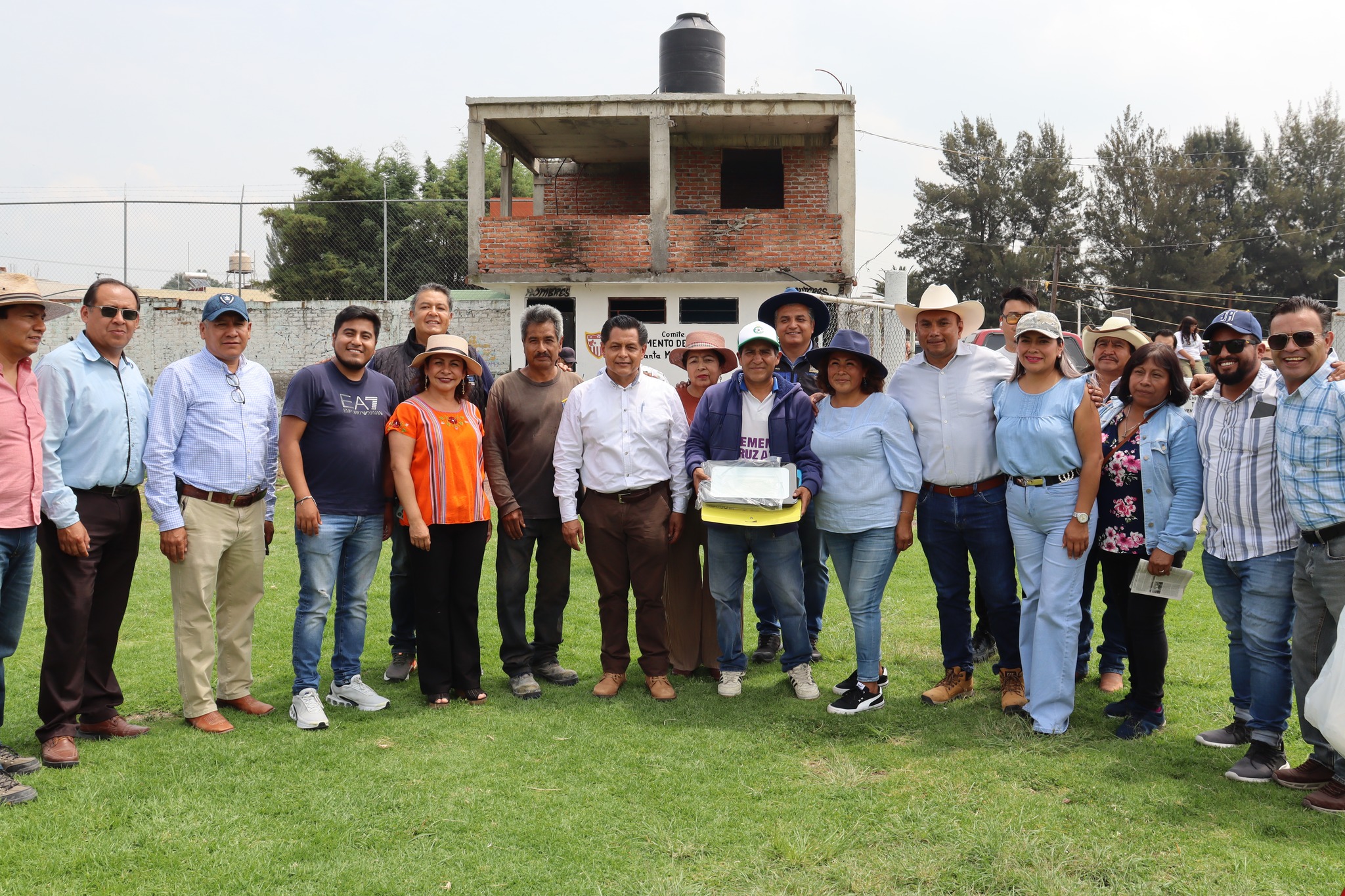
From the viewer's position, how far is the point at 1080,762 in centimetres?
437

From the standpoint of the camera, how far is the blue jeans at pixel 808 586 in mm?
5789

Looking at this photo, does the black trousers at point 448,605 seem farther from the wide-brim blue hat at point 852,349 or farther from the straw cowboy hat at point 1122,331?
the straw cowboy hat at point 1122,331

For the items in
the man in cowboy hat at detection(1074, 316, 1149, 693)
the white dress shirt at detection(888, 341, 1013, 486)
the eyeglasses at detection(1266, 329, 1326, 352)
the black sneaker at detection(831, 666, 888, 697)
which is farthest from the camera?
the man in cowboy hat at detection(1074, 316, 1149, 693)

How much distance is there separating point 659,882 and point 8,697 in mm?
4030

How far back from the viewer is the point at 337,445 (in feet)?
16.4

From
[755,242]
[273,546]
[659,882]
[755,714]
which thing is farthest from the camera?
[755,242]

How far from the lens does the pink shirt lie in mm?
4051

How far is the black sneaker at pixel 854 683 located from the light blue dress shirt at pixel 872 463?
782 millimetres

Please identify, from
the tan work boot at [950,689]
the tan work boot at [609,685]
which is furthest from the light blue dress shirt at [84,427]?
the tan work boot at [950,689]

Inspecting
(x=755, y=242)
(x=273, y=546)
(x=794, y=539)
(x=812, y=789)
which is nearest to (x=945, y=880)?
(x=812, y=789)

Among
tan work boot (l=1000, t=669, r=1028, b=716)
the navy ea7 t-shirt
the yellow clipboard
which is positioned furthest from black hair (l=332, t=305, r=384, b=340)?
tan work boot (l=1000, t=669, r=1028, b=716)

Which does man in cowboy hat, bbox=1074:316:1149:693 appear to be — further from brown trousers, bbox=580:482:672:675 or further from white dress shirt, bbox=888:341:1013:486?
brown trousers, bbox=580:482:672:675

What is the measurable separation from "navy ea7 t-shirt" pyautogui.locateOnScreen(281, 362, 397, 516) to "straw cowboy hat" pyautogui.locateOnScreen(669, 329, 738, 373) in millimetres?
1743

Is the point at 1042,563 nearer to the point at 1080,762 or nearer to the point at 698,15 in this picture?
the point at 1080,762
